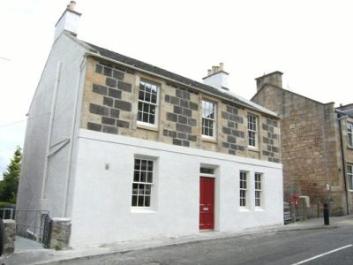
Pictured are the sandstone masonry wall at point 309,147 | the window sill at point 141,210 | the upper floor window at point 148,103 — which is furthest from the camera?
the sandstone masonry wall at point 309,147

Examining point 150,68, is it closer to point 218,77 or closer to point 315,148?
point 218,77

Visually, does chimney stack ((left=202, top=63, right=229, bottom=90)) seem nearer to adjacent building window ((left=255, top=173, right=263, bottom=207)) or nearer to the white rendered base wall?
adjacent building window ((left=255, top=173, right=263, bottom=207))

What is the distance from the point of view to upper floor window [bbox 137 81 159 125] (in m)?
14.6

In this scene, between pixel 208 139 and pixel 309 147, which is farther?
pixel 309 147

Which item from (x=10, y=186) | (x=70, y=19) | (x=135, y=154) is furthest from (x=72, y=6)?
(x=10, y=186)

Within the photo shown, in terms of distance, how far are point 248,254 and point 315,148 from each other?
17.2m

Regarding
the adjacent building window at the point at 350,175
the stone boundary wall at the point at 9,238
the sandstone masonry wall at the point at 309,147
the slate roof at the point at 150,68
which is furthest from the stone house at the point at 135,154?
the adjacent building window at the point at 350,175

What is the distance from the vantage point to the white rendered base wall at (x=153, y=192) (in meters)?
12.4

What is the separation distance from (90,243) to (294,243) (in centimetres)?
667

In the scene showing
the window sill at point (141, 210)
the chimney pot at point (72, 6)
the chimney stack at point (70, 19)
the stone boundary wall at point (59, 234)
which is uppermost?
the chimney pot at point (72, 6)

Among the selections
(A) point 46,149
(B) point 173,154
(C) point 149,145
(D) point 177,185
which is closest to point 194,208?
(D) point 177,185

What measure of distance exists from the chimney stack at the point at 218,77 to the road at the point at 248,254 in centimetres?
1227

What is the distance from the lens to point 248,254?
10.7 metres

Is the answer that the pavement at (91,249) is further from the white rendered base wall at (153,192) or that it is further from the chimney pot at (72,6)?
the chimney pot at (72,6)
